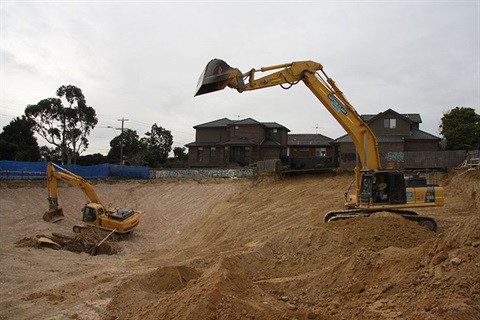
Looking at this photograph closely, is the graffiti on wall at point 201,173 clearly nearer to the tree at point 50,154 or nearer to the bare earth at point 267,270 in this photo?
the bare earth at point 267,270

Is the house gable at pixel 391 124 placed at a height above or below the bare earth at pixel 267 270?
above

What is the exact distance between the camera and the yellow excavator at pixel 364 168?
13.5 m

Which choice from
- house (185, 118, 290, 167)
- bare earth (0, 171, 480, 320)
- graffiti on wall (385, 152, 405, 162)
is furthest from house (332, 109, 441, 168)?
bare earth (0, 171, 480, 320)

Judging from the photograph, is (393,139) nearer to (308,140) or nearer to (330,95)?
(308,140)

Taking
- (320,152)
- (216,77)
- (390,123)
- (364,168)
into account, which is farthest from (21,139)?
(364,168)

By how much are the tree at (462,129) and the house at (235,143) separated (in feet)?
58.4

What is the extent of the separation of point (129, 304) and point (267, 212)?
14.5 metres

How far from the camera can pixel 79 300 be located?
923 centimetres

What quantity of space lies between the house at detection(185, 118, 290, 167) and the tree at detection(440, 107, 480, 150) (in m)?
17.8

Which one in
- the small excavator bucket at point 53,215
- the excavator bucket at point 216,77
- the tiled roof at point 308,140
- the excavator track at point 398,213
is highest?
the tiled roof at point 308,140

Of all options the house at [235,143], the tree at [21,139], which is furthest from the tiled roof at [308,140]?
the tree at [21,139]

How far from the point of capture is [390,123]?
134 ft

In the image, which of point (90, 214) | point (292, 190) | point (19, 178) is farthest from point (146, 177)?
point (90, 214)

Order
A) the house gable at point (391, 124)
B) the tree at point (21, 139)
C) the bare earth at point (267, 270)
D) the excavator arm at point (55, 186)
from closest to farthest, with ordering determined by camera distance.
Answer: the bare earth at point (267, 270) → the excavator arm at point (55, 186) → the house gable at point (391, 124) → the tree at point (21, 139)
